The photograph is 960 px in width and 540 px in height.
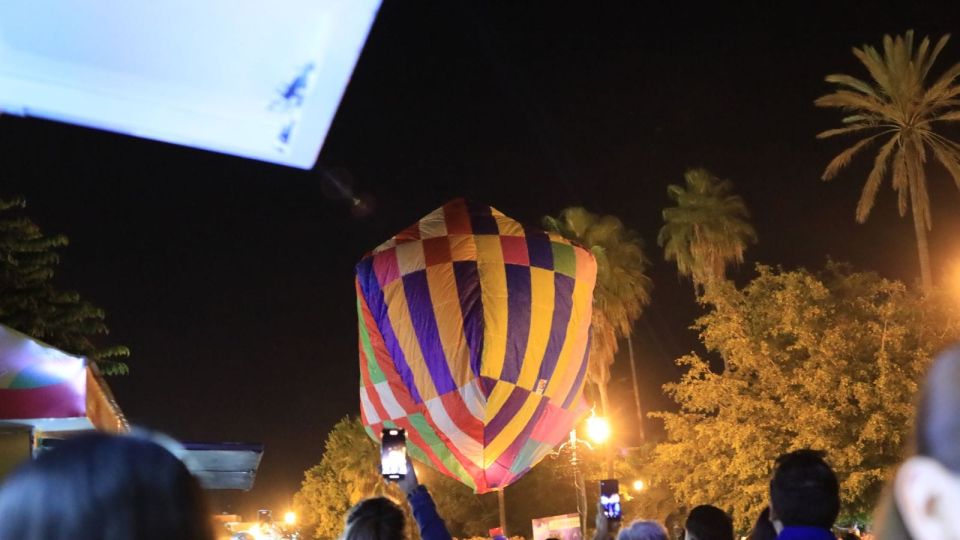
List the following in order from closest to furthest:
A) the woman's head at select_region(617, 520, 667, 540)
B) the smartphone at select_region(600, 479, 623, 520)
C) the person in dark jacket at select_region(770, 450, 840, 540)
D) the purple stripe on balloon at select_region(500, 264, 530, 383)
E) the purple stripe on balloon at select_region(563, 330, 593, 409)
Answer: the person in dark jacket at select_region(770, 450, 840, 540)
the woman's head at select_region(617, 520, 667, 540)
the smartphone at select_region(600, 479, 623, 520)
the purple stripe on balloon at select_region(500, 264, 530, 383)
the purple stripe on balloon at select_region(563, 330, 593, 409)

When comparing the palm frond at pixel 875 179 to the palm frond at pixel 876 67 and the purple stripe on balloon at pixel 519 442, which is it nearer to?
the palm frond at pixel 876 67

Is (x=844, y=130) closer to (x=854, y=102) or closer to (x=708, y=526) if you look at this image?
(x=854, y=102)

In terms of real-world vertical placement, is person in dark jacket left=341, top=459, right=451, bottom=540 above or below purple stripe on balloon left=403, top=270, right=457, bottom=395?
below

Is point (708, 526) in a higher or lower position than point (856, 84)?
lower

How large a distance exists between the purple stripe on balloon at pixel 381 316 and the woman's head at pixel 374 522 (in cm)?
843

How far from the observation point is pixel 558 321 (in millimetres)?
13023

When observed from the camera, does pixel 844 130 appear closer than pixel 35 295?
No

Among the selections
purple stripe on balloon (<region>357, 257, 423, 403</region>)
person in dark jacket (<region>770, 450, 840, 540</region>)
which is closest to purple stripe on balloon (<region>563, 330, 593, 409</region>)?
purple stripe on balloon (<region>357, 257, 423, 403</region>)

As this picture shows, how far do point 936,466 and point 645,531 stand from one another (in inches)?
142

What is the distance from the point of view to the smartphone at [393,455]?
532cm

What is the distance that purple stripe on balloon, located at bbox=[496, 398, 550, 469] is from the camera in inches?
479

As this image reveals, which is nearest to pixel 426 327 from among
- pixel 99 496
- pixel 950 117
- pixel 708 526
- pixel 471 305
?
pixel 471 305

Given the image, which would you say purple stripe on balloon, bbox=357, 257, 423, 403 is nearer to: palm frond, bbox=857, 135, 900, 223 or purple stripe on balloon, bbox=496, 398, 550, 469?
purple stripe on balloon, bbox=496, 398, 550, 469

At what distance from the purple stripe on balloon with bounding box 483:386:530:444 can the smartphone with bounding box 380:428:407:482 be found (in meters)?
5.99
